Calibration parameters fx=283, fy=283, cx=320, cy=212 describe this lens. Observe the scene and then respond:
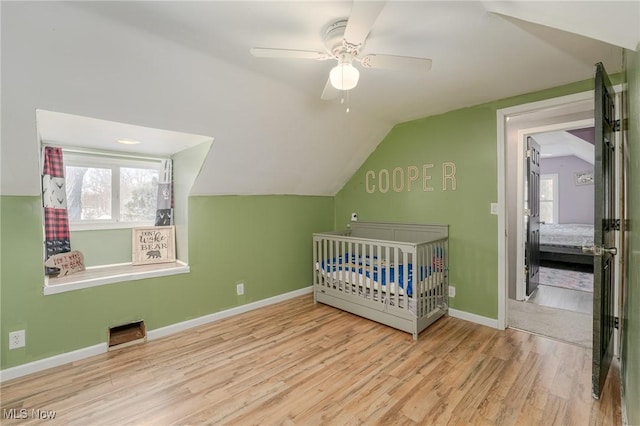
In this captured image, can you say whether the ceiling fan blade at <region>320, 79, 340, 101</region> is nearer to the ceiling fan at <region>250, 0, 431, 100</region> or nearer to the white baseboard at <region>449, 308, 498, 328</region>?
the ceiling fan at <region>250, 0, 431, 100</region>

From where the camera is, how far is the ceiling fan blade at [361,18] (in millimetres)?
1135

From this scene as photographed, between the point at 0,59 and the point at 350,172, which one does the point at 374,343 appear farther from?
the point at 0,59

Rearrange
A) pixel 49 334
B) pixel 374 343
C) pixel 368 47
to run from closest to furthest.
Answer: pixel 368 47
pixel 49 334
pixel 374 343

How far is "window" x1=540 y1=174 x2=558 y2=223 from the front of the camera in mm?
6789

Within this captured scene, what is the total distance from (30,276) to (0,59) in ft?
4.94

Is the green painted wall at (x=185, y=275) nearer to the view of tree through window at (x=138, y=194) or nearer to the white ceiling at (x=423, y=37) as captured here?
the view of tree through window at (x=138, y=194)

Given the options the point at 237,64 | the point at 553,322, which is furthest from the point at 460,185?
the point at 237,64

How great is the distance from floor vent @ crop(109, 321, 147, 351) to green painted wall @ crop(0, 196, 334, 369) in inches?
3.0

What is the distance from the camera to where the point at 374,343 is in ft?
8.30

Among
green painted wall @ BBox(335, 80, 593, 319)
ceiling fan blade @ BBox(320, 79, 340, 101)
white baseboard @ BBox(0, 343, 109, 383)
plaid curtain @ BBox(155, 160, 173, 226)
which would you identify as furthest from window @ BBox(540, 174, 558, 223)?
white baseboard @ BBox(0, 343, 109, 383)

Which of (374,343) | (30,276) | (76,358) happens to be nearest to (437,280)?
(374,343)

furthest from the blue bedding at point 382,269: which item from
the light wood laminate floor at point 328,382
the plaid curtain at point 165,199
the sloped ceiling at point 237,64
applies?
the plaid curtain at point 165,199

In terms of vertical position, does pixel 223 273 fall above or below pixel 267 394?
above

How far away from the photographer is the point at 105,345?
2393mm
